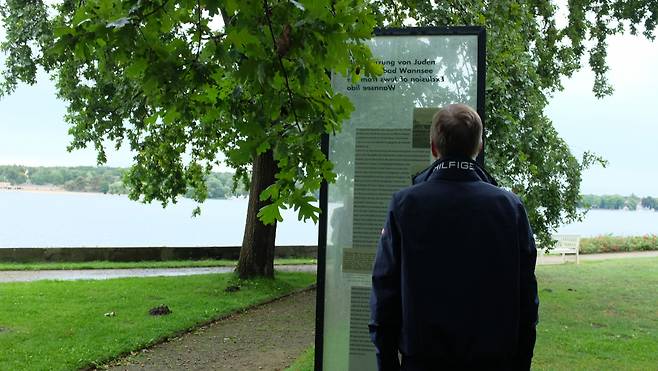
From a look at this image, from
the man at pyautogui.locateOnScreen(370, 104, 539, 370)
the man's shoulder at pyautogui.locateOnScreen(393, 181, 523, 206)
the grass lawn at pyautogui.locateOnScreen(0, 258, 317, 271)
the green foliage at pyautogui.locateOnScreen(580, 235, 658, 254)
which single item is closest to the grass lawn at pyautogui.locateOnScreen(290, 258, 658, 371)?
the man at pyautogui.locateOnScreen(370, 104, 539, 370)

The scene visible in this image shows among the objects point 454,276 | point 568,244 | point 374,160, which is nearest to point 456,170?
point 454,276

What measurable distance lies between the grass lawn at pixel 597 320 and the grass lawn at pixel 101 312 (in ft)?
8.32

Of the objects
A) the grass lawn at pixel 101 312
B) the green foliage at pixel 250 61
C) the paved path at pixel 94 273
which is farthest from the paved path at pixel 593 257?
the green foliage at pixel 250 61

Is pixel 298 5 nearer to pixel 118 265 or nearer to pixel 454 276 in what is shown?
pixel 454 276

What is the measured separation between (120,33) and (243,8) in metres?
0.57

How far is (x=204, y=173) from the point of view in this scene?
17266 mm

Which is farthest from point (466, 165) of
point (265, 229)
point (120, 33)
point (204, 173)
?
point (204, 173)

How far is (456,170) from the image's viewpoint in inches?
96.5

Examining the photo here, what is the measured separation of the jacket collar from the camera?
2451mm

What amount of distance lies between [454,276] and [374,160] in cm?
235

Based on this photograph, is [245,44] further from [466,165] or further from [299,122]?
[466,165]

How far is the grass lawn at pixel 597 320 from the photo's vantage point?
24.9 feet

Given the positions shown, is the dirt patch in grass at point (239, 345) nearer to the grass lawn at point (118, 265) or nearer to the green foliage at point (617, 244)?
the grass lawn at point (118, 265)

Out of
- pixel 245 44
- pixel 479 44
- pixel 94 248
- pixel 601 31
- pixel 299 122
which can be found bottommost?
pixel 94 248
